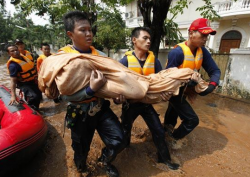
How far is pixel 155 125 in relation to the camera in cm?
212

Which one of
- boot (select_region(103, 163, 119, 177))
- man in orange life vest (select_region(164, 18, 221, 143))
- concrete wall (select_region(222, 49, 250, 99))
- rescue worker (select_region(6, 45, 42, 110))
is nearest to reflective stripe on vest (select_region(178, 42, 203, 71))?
man in orange life vest (select_region(164, 18, 221, 143))

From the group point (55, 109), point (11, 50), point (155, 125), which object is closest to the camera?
point (155, 125)

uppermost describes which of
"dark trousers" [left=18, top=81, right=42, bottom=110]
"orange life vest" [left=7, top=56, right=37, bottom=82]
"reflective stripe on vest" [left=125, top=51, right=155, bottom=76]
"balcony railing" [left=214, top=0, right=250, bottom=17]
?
"balcony railing" [left=214, top=0, right=250, bottom=17]

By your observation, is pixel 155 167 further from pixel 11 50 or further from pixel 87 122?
pixel 11 50

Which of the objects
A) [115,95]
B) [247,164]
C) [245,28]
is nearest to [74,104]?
[115,95]

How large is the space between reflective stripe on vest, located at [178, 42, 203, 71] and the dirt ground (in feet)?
4.96

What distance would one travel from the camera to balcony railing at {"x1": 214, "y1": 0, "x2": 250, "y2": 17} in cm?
979

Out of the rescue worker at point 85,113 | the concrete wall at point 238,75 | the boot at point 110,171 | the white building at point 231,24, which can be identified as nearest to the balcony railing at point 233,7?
the white building at point 231,24

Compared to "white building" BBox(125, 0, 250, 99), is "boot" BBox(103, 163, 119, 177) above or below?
below

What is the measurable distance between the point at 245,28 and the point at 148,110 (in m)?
13.0

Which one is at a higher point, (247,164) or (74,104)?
(74,104)

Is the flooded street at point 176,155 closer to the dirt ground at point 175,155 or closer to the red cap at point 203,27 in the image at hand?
the dirt ground at point 175,155

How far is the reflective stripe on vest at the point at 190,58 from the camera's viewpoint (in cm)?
217

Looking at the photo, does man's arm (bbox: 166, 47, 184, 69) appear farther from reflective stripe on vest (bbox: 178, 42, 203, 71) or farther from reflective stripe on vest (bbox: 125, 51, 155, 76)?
reflective stripe on vest (bbox: 125, 51, 155, 76)
